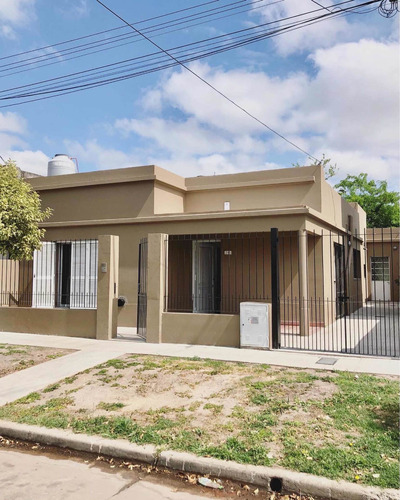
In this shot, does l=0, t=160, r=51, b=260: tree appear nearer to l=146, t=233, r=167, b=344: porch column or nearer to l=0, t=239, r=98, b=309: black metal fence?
l=146, t=233, r=167, b=344: porch column

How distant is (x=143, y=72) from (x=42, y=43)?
3219 mm

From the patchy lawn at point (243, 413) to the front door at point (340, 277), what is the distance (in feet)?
27.2

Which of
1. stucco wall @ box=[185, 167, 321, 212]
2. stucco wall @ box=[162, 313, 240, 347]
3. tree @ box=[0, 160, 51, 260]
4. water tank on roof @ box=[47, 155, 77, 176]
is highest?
water tank on roof @ box=[47, 155, 77, 176]

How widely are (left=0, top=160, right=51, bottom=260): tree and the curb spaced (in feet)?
16.8

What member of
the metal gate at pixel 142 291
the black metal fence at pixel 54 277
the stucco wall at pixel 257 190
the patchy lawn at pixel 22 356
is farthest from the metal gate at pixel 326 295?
the black metal fence at pixel 54 277

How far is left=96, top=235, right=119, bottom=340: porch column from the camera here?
10523mm

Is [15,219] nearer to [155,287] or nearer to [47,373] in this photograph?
[155,287]

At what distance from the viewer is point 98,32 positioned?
1177 cm

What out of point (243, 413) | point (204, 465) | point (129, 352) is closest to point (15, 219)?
point (129, 352)

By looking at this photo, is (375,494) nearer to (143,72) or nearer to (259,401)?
(259,401)

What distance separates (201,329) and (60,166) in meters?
10.4

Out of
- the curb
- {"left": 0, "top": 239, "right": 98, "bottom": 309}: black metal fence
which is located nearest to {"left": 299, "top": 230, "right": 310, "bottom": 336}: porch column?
{"left": 0, "top": 239, "right": 98, "bottom": 309}: black metal fence

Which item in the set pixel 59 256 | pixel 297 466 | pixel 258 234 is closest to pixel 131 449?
pixel 297 466

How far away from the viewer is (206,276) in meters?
14.0
